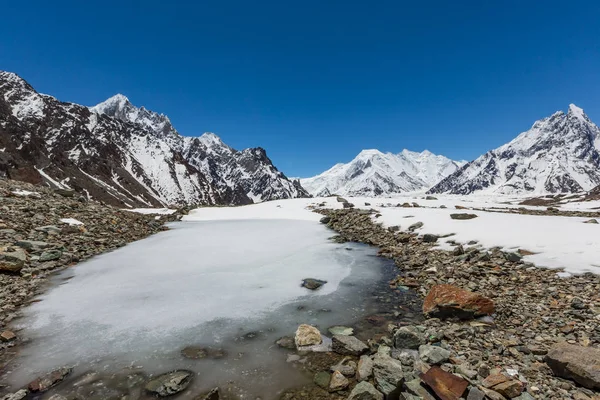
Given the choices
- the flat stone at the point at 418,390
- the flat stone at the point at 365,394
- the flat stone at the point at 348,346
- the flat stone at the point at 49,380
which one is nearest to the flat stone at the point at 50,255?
the flat stone at the point at 49,380

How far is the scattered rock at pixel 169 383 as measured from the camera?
224 inches

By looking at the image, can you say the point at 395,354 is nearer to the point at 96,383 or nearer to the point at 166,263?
the point at 96,383

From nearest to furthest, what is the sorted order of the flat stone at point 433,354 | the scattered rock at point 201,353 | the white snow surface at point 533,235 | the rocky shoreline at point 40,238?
the flat stone at point 433,354
the scattered rock at point 201,353
the rocky shoreline at point 40,238
the white snow surface at point 533,235

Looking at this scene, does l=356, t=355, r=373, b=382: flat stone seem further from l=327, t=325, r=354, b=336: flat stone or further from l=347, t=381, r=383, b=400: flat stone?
l=327, t=325, r=354, b=336: flat stone

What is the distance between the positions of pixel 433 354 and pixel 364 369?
5.23 feet

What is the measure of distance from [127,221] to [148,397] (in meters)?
23.4

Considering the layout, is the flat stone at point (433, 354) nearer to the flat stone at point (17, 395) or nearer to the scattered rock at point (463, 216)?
the flat stone at point (17, 395)

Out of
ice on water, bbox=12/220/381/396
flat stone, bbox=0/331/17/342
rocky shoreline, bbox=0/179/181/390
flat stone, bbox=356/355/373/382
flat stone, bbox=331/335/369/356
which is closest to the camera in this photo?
flat stone, bbox=356/355/373/382

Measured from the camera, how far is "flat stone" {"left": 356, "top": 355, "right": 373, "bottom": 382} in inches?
240

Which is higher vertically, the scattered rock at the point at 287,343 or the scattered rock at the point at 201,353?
the scattered rock at the point at 201,353

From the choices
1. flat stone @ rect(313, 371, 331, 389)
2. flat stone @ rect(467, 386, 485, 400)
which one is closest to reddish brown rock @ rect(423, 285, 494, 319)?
flat stone @ rect(467, 386, 485, 400)

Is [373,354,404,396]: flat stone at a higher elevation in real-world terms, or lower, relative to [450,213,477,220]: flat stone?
lower

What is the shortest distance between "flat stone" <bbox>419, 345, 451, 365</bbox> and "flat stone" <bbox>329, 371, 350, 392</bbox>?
1.84 m

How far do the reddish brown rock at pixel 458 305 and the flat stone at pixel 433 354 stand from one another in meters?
2.25
